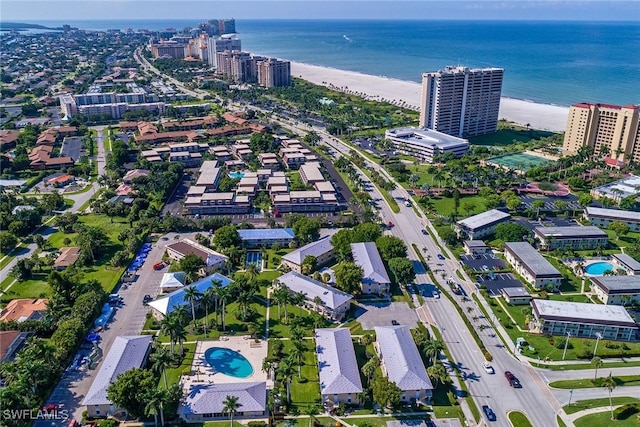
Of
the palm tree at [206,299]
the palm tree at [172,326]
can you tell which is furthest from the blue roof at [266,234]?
the palm tree at [172,326]

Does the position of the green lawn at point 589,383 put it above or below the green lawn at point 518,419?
above

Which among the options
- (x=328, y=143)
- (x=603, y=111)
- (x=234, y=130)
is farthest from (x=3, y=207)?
(x=603, y=111)

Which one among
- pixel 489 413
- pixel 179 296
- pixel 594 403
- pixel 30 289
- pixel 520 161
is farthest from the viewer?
pixel 520 161

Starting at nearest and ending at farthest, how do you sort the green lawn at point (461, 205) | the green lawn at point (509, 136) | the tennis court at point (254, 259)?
the tennis court at point (254, 259) → the green lawn at point (461, 205) → the green lawn at point (509, 136)

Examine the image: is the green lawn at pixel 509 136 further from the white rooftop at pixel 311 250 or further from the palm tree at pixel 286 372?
the palm tree at pixel 286 372

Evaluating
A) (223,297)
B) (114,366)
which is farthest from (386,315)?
(114,366)

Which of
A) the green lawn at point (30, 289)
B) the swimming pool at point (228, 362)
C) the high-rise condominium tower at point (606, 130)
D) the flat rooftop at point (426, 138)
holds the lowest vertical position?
the green lawn at point (30, 289)

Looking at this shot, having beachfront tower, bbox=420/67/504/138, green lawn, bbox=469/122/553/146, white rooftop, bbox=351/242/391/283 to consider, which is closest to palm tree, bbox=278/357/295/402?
white rooftop, bbox=351/242/391/283

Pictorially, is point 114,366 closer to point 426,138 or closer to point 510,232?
point 510,232
